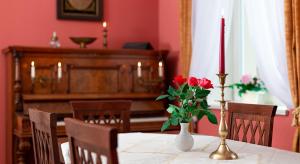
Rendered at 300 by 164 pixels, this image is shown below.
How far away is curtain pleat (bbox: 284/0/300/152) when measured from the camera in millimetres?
3012

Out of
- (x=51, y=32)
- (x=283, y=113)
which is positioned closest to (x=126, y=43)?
(x=51, y=32)

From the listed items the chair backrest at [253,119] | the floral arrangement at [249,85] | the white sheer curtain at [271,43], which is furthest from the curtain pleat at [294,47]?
the floral arrangement at [249,85]

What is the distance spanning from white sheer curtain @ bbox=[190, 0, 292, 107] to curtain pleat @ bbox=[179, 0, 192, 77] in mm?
45


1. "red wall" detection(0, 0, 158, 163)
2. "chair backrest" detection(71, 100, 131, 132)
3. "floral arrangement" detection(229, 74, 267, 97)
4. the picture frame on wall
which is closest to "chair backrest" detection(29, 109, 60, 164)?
"chair backrest" detection(71, 100, 131, 132)

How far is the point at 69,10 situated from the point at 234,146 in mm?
2674

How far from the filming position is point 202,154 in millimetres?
2111

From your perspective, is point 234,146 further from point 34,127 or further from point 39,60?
point 39,60

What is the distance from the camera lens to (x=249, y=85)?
373cm

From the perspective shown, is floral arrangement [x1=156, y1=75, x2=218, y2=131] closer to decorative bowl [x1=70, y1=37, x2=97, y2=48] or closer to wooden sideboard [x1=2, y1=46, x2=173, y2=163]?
wooden sideboard [x1=2, y1=46, x2=173, y2=163]

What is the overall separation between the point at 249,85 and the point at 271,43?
47 cm

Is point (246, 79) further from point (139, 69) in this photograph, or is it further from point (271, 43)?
point (139, 69)

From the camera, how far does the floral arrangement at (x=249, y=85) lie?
12.1ft

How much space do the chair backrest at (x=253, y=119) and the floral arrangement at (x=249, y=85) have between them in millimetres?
916

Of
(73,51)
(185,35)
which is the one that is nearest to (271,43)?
(185,35)
